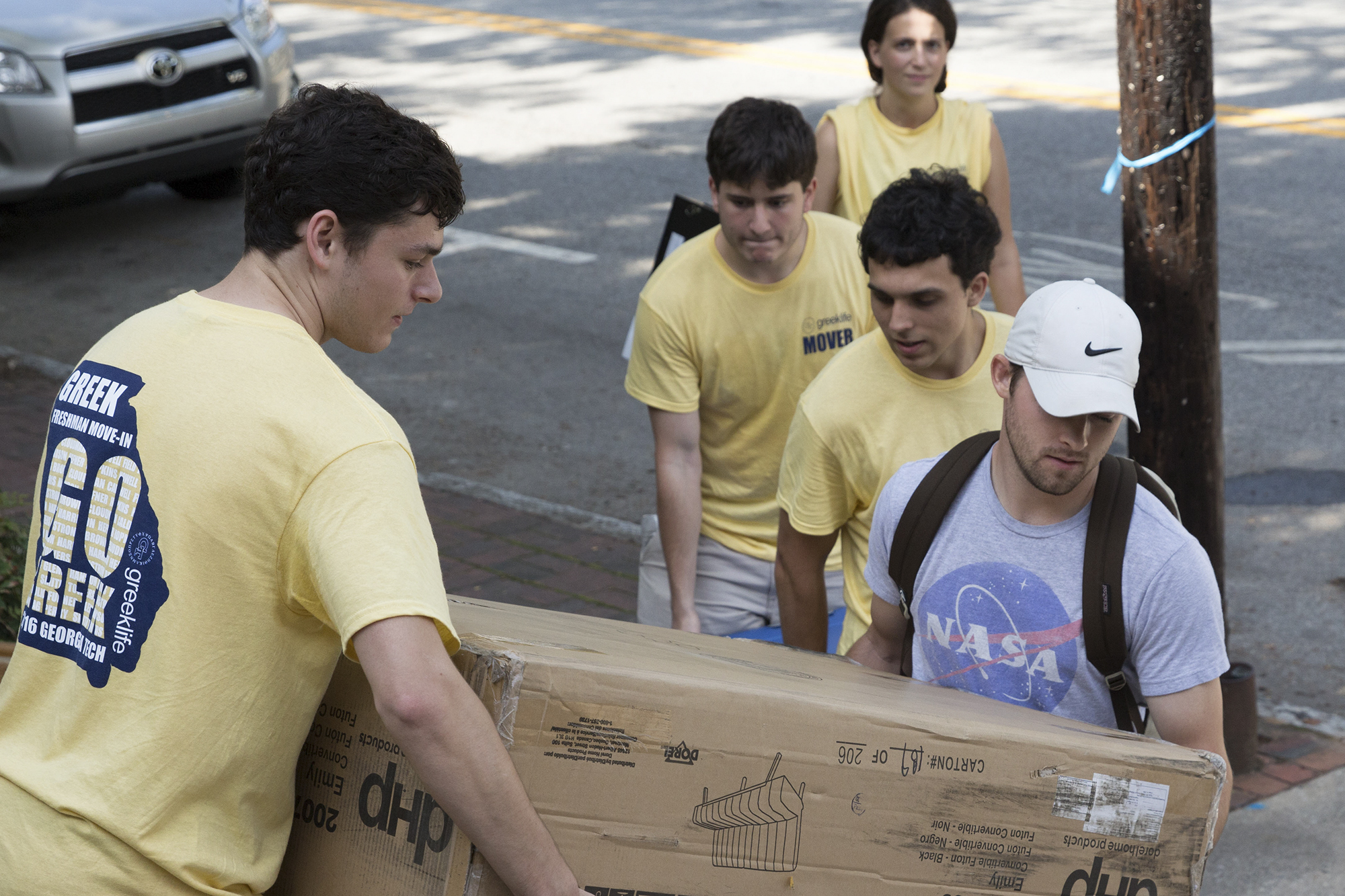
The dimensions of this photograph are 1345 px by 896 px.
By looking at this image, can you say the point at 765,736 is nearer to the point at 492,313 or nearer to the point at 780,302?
the point at 780,302

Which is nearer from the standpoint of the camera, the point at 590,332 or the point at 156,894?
the point at 156,894

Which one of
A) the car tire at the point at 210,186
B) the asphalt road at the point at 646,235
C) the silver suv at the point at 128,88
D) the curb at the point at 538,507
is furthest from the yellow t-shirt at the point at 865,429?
the car tire at the point at 210,186

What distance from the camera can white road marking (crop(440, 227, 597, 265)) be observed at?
995 cm

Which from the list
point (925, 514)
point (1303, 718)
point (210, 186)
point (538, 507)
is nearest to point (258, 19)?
point (210, 186)

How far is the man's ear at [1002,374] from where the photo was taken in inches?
108

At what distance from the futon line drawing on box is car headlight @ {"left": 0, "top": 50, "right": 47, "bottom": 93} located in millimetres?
8740

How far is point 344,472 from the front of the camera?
75.2 inches

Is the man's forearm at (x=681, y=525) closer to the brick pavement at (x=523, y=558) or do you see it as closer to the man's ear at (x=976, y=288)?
the brick pavement at (x=523, y=558)

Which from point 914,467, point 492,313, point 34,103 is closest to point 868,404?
point 914,467

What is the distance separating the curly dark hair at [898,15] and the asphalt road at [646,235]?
2279mm

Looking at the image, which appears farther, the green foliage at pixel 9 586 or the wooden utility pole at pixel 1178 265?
the wooden utility pole at pixel 1178 265

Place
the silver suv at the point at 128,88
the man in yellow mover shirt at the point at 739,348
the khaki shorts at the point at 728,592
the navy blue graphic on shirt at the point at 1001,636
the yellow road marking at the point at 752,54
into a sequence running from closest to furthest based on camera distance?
the navy blue graphic on shirt at the point at 1001,636, the man in yellow mover shirt at the point at 739,348, the khaki shorts at the point at 728,592, the silver suv at the point at 128,88, the yellow road marking at the point at 752,54

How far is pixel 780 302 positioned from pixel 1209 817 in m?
2.28

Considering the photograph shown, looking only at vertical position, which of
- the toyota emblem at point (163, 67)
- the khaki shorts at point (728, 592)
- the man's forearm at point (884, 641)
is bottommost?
the khaki shorts at point (728, 592)
